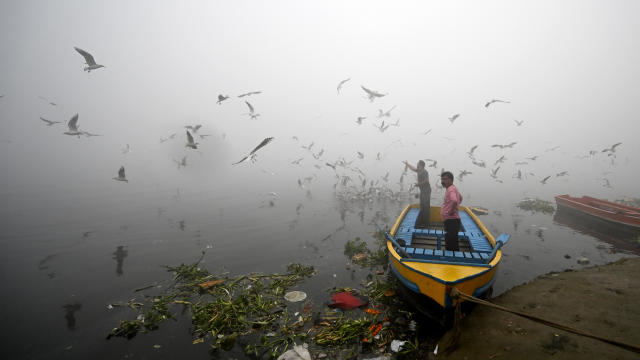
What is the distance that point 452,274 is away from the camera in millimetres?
5363

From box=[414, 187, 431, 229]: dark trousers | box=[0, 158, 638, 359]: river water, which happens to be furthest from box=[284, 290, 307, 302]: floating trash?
box=[414, 187, 431, 229]: dark trousers

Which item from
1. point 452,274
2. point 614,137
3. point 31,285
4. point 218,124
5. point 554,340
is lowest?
point 31,285

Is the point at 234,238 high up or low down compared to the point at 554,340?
down

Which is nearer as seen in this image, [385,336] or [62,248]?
[385,336]

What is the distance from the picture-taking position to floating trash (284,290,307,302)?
7418 mm

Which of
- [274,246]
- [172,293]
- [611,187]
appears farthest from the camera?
[611,187]

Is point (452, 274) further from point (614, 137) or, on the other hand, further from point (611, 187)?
point (614, 137)

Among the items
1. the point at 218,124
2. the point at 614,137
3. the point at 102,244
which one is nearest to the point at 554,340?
the point at 102,244

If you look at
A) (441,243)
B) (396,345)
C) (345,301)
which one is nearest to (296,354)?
(396,345)

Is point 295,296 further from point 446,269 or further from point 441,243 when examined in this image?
point 441,243

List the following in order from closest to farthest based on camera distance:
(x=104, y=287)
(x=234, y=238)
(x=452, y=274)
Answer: (x=452, y=274) → (x=104, y=287) → (x=234, y=238)

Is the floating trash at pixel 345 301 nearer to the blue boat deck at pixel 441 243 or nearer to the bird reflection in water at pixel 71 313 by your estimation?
the blue boat deck at pixel 441 243

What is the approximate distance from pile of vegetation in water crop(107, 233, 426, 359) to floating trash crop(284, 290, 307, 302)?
147mm

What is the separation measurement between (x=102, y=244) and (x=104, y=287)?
5511mm
